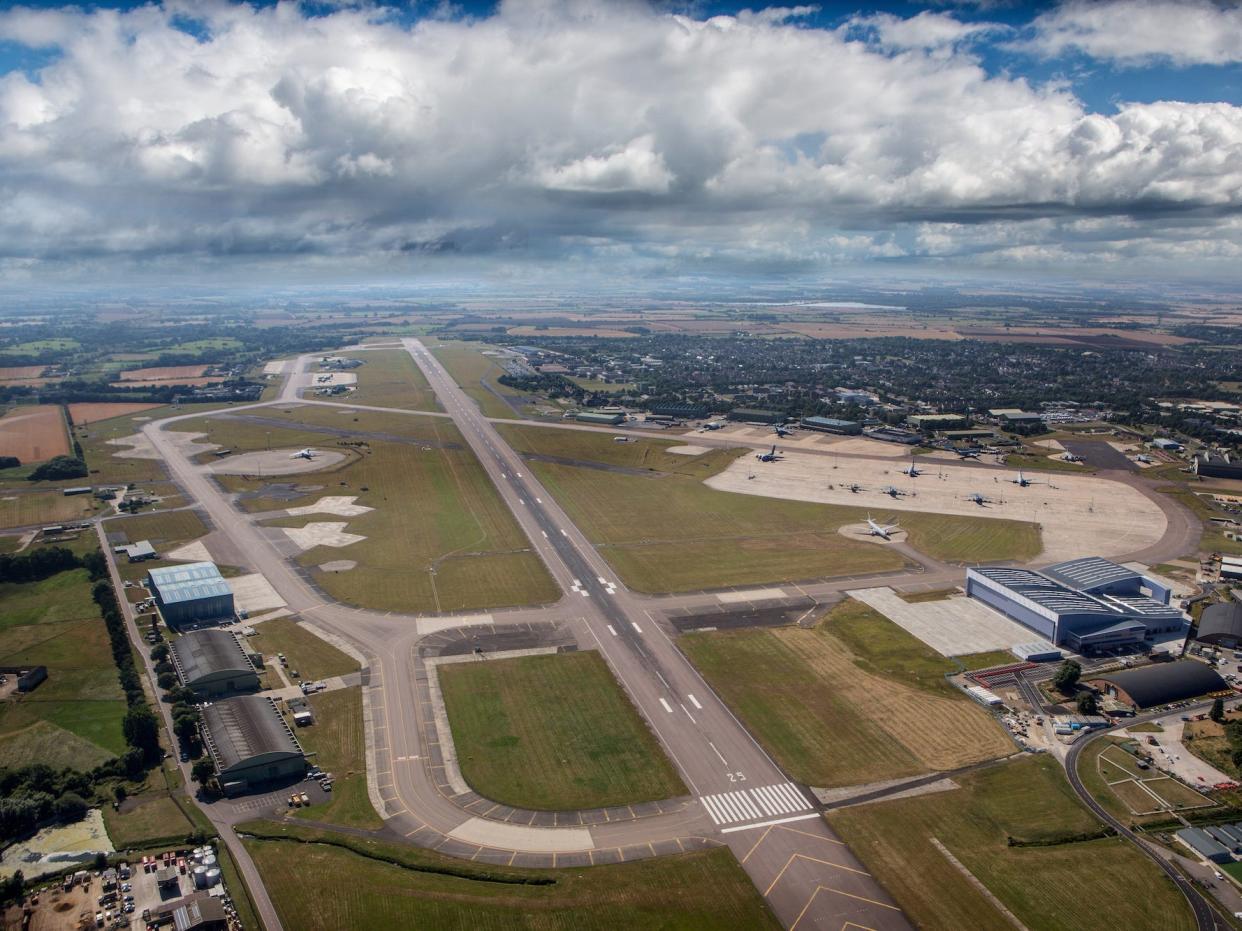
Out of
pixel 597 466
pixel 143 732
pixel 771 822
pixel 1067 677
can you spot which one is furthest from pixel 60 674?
pixel 597 466

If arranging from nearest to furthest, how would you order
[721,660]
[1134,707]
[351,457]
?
[1134,707], [721,660], [351,457]

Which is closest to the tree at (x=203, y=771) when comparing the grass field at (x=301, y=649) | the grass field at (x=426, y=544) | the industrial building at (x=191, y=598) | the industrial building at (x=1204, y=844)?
the grass field at (x=301, y=649)

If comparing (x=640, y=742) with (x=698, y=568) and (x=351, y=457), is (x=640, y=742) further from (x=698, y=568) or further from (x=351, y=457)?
(x=351, y=457)

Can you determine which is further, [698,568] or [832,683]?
[698,568]

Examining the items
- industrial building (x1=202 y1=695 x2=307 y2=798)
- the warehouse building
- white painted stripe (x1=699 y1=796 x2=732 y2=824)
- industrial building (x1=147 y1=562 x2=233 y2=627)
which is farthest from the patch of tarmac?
white painted stripe (x1=699 y1=796 x2=732 y2=824)

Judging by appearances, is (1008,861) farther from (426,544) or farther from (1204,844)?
(426,544)

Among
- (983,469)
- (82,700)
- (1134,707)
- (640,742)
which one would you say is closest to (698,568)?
(640,742)

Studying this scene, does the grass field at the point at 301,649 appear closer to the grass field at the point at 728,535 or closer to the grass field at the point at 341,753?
the grass field at the point at 341,753
